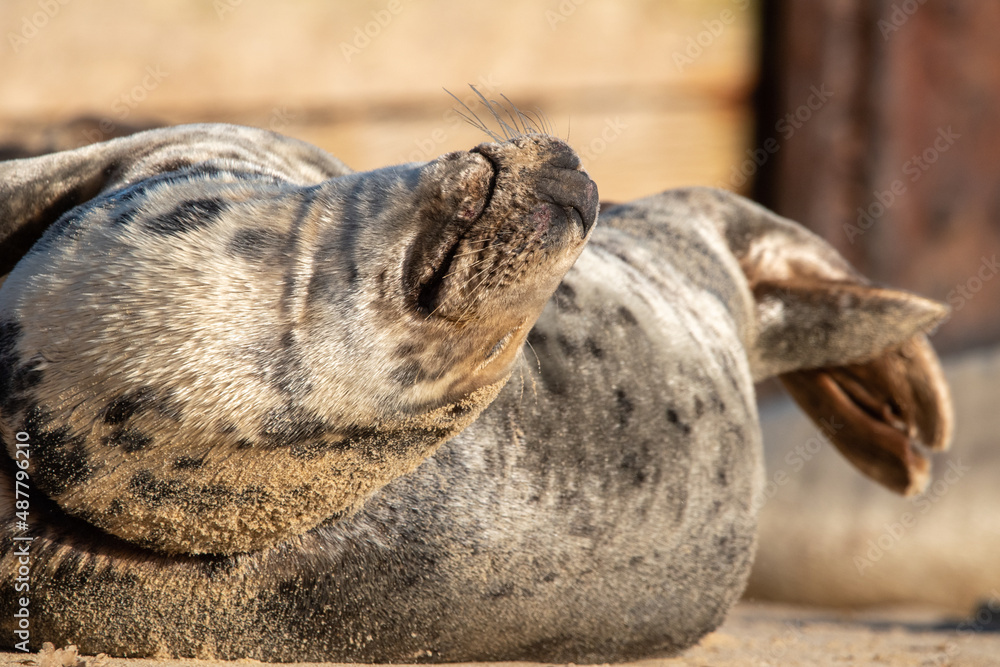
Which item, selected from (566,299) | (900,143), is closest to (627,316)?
(566,299)

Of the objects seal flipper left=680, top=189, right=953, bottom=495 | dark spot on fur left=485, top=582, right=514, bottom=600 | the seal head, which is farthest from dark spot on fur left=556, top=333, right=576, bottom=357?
seal flipper left=680, top=189, right=953, bottom=495

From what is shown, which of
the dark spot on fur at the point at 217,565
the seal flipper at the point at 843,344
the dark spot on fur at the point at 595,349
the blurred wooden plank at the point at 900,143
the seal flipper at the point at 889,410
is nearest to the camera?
the dark spot on fur at the point at 217,565

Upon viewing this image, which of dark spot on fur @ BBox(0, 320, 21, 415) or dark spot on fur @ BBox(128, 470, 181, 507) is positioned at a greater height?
dark spot on fur @ BBox(0, 320, 21, 415)

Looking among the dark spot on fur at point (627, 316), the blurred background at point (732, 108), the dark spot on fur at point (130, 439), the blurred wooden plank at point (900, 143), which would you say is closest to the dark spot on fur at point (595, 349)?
the dark spot on fur at point (627, 316)

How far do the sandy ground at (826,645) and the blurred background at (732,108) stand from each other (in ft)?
2.36

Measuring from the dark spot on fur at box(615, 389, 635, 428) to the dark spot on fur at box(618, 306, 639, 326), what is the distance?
23 centimetres

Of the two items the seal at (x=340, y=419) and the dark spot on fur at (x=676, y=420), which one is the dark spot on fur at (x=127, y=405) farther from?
the dark spot on fur at (x=676, y=420)

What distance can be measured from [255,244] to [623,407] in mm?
1042

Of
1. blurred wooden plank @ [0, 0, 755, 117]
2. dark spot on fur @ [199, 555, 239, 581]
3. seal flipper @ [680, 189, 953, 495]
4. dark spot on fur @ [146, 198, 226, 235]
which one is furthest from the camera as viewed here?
→ blurred wooden plank @ [0, 0, 755, 117]

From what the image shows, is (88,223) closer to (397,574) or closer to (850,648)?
(397,574)

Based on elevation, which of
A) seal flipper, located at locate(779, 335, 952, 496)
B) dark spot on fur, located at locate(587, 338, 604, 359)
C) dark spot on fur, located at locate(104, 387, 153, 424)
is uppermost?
dark spot on fur, located at locate(104, 387, 153, 424)

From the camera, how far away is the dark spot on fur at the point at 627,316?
2.60 meters

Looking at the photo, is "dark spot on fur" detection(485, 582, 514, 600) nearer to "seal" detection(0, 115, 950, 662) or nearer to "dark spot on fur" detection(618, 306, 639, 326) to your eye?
"seal" detection(0, 115, 950, 662)

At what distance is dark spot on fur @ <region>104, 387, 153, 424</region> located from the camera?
1.56 meters
